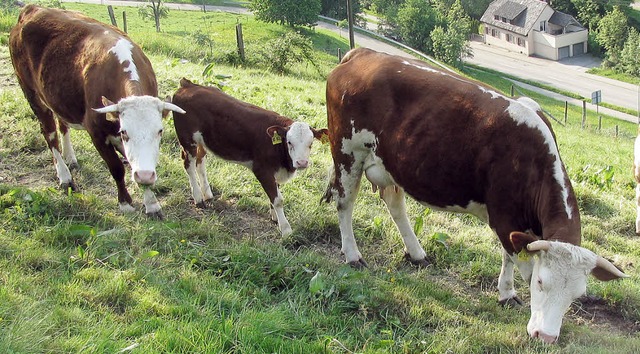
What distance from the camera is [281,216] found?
7234 mm

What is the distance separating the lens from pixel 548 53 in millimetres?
69312

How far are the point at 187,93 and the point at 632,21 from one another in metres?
73.8

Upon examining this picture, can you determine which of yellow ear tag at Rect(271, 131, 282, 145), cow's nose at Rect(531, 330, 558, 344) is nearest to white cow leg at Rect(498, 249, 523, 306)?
cow's nose at Rect(531, 330, 558, 344)

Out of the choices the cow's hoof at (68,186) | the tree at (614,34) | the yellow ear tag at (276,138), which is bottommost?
the tree at (614,34)

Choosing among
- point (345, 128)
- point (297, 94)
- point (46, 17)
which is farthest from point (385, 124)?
point (297, 94)

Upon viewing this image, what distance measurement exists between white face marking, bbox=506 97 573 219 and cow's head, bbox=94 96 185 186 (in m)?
3.34

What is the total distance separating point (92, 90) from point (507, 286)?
472cm

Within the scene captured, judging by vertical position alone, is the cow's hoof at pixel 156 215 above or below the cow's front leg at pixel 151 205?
below

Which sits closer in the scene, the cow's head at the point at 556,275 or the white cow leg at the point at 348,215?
the cow's head at the point at 556,275

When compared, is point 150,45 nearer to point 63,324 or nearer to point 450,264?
point 450,264

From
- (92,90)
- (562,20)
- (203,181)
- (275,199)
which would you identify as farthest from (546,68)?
(92,90)

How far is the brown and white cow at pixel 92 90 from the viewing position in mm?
6676

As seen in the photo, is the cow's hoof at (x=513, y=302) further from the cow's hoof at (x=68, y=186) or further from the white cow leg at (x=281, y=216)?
the cow's hoof at (x=68, y=186)

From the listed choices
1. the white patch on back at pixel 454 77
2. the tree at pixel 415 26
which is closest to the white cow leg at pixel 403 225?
the white patch on back at pixel 454 77
